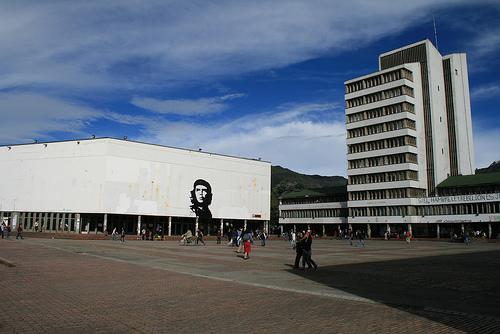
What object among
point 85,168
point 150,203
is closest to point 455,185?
point 150,203

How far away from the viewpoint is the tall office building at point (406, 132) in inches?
3231

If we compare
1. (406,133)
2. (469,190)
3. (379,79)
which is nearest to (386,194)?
(406,133)

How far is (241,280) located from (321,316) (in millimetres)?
6223

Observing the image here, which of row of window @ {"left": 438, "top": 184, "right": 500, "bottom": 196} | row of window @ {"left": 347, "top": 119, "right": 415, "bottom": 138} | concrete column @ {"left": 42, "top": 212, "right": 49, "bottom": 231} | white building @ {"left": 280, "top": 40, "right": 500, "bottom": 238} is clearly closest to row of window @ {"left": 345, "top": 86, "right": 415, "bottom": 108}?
white building @ {"left": 280, "top": 40, "right": 500, "bottom": 238}

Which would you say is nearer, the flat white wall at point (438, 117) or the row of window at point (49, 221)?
the row of window at point (49, 221)

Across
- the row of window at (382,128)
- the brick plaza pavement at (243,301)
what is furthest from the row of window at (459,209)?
the brick plaza pavement at (243,301)

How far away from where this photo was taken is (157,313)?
905 centimetres

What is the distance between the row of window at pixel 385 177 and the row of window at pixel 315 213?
8.08 m

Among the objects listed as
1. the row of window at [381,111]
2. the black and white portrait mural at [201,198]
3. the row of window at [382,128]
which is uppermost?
the row of window at [381,111]

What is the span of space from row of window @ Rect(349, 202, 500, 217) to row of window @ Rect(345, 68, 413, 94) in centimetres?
2444

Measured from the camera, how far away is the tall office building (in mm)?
82062

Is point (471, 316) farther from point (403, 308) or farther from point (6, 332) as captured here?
point (6, 332)

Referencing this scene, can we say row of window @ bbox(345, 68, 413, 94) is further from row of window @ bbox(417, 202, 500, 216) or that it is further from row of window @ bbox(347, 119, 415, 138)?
row of window @ bbox(417, 202, 500, 216)

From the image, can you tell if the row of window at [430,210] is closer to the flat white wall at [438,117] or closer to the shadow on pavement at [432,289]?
the flat white wall at [438,117]
